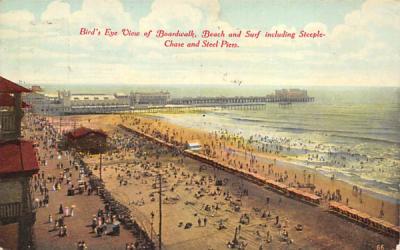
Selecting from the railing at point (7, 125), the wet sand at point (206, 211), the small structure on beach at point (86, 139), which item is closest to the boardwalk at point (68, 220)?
the small structure on beach at point (86, 139)

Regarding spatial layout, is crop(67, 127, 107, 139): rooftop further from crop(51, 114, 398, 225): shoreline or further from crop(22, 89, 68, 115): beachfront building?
crop(22, 89, 68, 115): beachfront building

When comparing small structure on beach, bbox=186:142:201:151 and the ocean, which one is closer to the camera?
the ocean

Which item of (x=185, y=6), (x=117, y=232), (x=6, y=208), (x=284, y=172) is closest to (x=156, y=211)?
(x=117, y=232)

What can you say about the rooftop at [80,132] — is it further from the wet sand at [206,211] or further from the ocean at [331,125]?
the ocean at [331,125]

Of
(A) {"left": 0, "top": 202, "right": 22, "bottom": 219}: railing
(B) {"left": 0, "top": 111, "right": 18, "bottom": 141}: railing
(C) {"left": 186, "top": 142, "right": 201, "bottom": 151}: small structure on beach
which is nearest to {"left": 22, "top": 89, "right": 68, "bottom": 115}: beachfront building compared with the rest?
(B) {"left": 0, "top": 111, "right": 18, "bottom": 141}: railing

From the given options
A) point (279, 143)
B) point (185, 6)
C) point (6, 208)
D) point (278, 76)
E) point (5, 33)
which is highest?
point (185, 6)

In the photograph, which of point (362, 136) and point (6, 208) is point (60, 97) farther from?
point (362, 136)

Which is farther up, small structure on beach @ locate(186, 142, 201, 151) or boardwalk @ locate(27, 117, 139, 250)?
small structure on beach @ locate(186, 142, 201, 151)

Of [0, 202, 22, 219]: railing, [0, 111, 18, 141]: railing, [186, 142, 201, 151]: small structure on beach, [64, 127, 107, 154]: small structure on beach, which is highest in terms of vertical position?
[0, 111, 18, 141]: railing

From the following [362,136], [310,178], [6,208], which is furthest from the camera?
[310,178]
